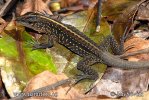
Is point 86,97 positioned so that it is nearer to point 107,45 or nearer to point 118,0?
point 107,45

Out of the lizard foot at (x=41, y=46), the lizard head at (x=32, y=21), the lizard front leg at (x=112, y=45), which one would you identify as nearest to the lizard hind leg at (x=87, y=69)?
the lizard front leg at (x=112, y=45)

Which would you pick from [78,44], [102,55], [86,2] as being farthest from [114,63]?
[86,2]

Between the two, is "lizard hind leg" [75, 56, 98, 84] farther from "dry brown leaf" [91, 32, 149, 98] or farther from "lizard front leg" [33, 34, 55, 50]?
"lizard front leg" [33, 34, 55, 50]

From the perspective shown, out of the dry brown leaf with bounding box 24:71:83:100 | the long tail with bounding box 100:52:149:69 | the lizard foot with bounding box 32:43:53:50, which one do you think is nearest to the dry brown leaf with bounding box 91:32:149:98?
the long tail with bounding box 100:52:149:69

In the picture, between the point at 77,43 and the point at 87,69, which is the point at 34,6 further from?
the point at 87,69

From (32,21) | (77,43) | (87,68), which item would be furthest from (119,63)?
(32,21)

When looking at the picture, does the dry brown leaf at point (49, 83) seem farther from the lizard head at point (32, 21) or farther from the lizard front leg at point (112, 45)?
the lizard head at point (32, 21)

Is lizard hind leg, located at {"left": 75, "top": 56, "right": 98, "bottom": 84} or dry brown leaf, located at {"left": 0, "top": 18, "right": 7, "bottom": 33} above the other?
dry brown leaf, located at {"left": 0, "top": 18, "right": 7, "bottom": 33}

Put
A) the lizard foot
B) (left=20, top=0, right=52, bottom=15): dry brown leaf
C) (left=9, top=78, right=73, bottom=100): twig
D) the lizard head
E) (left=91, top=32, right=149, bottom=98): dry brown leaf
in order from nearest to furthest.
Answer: (left=9, top=78, right=73, bottom=100): twig
(left=91, top=32, right=149, bottom=98): dry brown leaf
the lizard foot
the lizard head
(left=20, top=0, right=52, bottom=15): dry brown leaf
